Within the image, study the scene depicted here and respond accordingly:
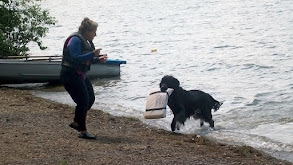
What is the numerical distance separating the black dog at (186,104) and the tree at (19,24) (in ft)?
26.5

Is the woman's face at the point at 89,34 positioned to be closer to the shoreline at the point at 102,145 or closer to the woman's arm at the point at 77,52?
the woman's arm at the point at 77,52

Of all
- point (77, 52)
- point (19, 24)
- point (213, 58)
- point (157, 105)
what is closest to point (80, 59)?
point (77, 52)

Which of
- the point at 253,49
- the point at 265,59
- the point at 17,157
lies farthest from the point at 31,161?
the point at 253,49

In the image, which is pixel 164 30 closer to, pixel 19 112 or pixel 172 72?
pixel 172 72

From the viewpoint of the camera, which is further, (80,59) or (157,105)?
(157,105)

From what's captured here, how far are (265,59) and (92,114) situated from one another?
11938 millimetres

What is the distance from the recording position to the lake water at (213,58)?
1272 centimetres

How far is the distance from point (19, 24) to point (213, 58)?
29.2 ft

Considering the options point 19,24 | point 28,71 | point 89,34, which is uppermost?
point 89,34

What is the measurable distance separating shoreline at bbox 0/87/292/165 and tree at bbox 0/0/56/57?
6795 millimetres

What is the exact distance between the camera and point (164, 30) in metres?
35.3

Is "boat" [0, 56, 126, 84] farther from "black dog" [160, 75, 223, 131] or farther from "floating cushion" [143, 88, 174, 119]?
"floating cushion" [143, 88, 174, 119]

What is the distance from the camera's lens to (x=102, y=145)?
8664mm

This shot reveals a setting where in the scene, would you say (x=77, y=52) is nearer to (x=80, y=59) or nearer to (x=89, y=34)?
(x=80, y=59)
